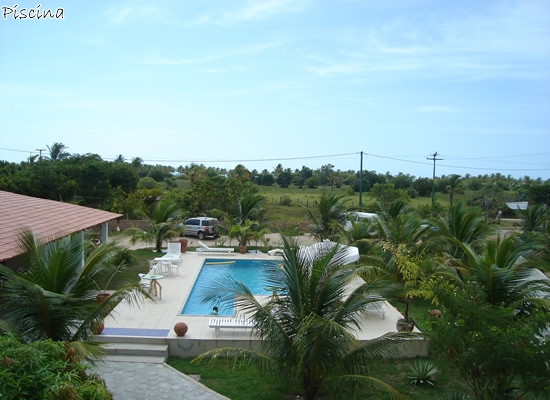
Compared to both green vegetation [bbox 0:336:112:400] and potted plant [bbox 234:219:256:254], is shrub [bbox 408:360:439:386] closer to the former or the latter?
green vegetation [bbox 0:336:112:400]

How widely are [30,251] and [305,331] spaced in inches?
168

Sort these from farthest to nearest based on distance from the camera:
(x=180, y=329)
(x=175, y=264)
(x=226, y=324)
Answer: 1. (x=175, y=264)
2. (x=226, y=324)
3. (x=180, y=329)

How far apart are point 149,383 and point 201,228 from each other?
17.8 metres

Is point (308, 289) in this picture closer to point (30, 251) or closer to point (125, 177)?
point (30, 251)

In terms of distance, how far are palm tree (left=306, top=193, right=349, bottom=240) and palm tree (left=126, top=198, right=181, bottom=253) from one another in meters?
6.31

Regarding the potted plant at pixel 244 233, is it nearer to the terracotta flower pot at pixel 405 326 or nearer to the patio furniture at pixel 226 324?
the patio furniture at pixel 226 324

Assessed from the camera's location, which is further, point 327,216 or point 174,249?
point 327,216

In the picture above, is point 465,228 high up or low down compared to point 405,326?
up

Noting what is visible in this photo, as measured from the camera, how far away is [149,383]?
8359 mm

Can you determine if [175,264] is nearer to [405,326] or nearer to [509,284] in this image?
[405,326]

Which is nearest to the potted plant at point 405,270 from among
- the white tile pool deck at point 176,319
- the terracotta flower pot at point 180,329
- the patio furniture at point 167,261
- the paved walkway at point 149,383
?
the white tile pool deck at point 176,319

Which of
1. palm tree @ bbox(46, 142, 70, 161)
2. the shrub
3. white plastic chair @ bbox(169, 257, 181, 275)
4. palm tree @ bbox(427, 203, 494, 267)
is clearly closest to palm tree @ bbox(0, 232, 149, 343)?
the shrub

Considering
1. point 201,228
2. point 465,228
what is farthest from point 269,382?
point 201,228

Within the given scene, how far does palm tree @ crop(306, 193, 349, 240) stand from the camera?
67.1 ft
